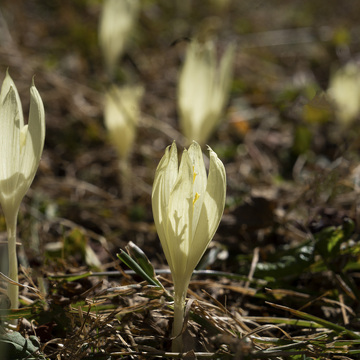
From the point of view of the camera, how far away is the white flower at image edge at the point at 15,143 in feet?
3.00

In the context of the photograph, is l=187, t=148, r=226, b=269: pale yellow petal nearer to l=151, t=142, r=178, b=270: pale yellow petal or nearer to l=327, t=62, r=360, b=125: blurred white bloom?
l=151, t=142, r=178, b=270: pale yellow petal

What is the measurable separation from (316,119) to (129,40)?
1555 mm

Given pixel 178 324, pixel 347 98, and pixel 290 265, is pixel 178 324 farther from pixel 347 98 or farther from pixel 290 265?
pixel 347 98

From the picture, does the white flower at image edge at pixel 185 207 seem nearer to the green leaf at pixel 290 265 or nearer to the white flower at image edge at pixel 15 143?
the white flower at image edge at pixel 15 143

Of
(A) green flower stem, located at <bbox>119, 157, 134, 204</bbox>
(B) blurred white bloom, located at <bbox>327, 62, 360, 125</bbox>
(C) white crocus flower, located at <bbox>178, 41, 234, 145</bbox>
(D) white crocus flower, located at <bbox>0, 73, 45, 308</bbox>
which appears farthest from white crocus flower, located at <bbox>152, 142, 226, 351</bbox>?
(B) blurred white bloom, located at <bbox>327, 62, 360, 125</bbox>

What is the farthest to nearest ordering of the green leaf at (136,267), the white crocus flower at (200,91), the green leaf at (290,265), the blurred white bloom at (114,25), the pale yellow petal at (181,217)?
the blurred white bloom at (114,25), the white crocus flower at (200,91), the green leaf at (290,265), the green leaf at (136,267), the pale yellow petal at (181,217)

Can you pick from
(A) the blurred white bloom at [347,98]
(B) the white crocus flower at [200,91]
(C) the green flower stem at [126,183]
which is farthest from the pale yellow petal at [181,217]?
(A) the blurred white bloom at [347,98]

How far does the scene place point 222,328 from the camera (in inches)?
39.6

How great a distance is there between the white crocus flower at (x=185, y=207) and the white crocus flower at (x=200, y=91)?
833 millimetres

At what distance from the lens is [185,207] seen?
2.88 feet

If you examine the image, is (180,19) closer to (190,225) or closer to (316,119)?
(316,119)

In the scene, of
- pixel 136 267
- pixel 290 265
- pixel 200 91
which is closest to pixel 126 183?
pixel 200 91

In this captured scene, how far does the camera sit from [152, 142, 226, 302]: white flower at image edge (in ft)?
2.85

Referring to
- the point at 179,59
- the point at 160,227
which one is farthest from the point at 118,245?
the point at 179,59
